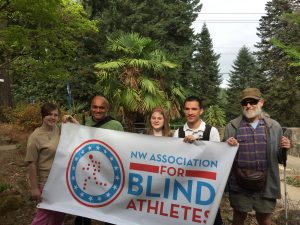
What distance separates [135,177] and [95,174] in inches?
17.7

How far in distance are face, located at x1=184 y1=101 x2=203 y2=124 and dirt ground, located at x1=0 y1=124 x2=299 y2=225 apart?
7.82 ft

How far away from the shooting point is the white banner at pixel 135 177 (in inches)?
150

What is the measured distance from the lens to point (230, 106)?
151 ft

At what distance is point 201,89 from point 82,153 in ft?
134

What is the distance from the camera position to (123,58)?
45.6 feet

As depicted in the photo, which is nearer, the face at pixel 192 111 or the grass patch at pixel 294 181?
the face at pixel 192 111

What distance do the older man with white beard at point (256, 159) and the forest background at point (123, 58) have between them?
12.0 ft

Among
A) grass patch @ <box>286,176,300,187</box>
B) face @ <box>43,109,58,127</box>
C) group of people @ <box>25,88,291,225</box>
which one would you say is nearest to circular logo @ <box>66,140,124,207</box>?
group of people @ <box>25,88,291,225</box>

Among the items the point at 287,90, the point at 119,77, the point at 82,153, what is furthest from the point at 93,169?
the point at 287,90

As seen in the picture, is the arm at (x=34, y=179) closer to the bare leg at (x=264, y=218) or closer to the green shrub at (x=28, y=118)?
the bare leg at (x=264, y=218)

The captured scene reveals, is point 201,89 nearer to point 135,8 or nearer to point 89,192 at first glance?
point 135,8

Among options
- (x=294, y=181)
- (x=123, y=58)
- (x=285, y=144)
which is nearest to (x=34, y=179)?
(x=285, y=144)

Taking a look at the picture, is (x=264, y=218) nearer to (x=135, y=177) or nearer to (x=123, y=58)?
(x=135, y=177)

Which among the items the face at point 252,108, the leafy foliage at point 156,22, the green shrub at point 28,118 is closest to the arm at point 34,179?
the face at point 252,108
